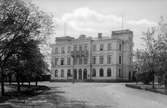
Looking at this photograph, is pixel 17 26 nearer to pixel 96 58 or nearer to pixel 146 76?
pixel 146 76

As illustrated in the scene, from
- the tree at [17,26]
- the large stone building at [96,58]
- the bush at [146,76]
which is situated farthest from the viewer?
the large stone building at [96,58]

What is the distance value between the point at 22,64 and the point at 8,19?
645 centimetres

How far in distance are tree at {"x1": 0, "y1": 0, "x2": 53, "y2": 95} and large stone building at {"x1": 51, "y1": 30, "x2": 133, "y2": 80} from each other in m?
52.3

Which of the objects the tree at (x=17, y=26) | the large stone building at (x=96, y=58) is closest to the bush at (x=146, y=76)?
the tree at (x=17, y=26)

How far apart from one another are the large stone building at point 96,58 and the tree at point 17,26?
2060 inches

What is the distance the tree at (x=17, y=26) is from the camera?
67.6ft

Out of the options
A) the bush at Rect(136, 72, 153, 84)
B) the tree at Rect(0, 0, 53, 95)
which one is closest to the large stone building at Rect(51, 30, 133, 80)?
the bush at Rect(136, 72, 153, 84)

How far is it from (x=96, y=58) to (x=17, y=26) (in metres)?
58.1

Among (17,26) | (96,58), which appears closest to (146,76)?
(17,26)

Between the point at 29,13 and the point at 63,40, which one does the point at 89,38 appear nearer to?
the point at 63,40

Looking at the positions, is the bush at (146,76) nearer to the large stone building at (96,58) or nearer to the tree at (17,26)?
the tree at (17,26)


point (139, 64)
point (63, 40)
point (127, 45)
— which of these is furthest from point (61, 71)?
point (139, 64)

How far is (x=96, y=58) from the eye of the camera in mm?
78500

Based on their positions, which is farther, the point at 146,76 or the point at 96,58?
the point at 96,58
